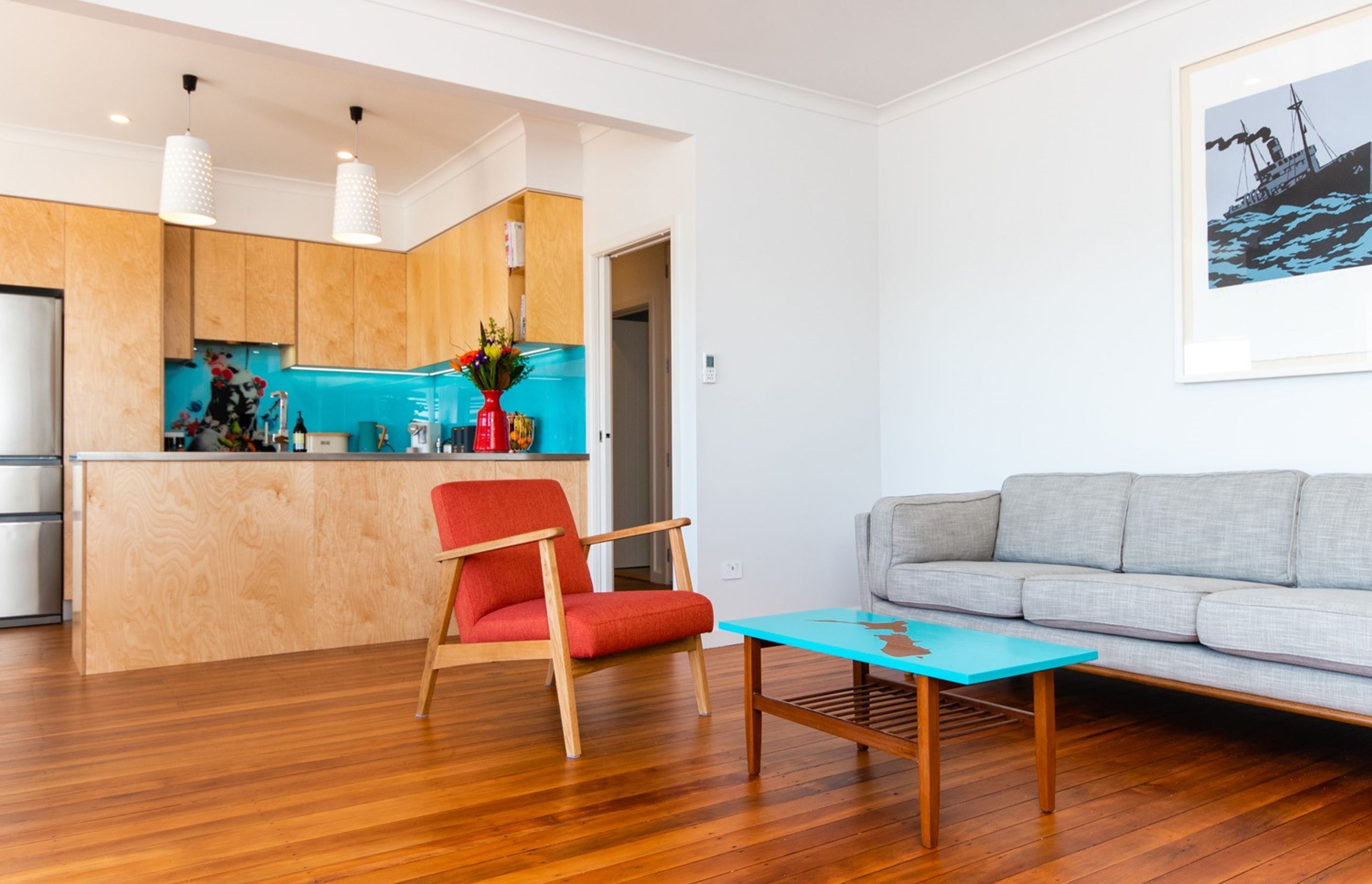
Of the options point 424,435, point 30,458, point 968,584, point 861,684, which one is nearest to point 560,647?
point 861,684

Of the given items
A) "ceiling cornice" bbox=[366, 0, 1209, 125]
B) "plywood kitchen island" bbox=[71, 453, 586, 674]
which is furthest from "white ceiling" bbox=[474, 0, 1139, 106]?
"plywood kitchen island" bbox=[71, 453, 586, 674]

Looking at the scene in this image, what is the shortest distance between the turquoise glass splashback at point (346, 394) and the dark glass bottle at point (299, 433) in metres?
0.03

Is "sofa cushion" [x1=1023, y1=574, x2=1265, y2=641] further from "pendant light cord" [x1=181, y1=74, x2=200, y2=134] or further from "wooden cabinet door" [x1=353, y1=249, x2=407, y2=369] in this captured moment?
"wooden cabinet door" [x1=353, y1=249, x2=407, y2=369]

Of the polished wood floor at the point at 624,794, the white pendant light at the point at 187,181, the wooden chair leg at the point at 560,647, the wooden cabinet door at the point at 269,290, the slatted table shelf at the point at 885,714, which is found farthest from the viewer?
the wooden cabinet door at the point at 269,290

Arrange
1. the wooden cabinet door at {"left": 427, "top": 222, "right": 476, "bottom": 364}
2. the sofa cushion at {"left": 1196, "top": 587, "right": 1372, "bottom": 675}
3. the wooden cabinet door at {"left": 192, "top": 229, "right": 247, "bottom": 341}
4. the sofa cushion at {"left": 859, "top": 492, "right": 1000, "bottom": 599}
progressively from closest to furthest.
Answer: the sofa cushion at {"left": 1196, "top": 587, "right": 1372, "bottom": 675}, the sofa cushion at {"left": 859, "top": 492, "right": 1000, "bottom": 599}, the wooden cabinet door at {"left": 427, "top": 222, "right": 476, "bottom": 364}, the wooden cabinet door at {"left": 192, "top": 229, "right": 247, "bottom": 341}

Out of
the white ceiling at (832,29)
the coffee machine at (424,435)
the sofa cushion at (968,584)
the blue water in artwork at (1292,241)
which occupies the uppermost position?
the white ceiling at (832,29)

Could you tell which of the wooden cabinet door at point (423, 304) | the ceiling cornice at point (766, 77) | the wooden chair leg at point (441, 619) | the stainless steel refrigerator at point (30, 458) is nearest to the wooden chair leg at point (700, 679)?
the wooden chair leg at point (441, 619)

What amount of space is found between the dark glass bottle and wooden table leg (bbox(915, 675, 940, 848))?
18.3ft

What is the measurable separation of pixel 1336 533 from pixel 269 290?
5.99 m

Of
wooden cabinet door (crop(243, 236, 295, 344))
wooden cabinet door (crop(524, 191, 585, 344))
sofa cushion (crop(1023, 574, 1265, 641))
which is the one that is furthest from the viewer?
wooden cabinet door (crop(243, 236, 295, 344))

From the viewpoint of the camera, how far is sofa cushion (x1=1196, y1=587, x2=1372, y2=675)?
249 centimetres

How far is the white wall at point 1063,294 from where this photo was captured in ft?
12.2

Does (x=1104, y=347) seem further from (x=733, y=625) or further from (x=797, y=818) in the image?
(x=797, y=818)

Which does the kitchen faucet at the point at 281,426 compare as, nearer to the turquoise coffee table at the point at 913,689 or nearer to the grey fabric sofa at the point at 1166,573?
the grey fabric sofa at the point at 1166,573
